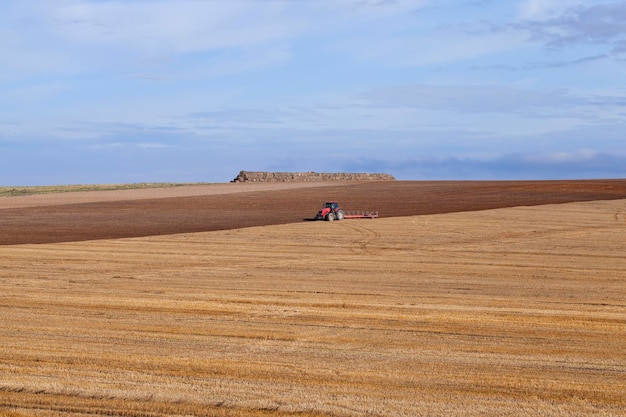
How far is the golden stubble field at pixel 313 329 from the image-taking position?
12430 millimetres

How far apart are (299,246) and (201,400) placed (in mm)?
23425

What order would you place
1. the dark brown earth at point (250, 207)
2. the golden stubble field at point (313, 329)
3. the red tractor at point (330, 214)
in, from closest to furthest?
the golden stubble field at point (313, 329) < the dark brown earth at point (250, 207) < the red tractor at point (330, 214)

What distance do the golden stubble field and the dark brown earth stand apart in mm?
7781

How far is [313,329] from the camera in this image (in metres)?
17.9

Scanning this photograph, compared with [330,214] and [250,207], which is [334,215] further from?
[250,207]

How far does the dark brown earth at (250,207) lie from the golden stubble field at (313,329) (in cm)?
778

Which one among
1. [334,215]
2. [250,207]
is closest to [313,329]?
[334,215]

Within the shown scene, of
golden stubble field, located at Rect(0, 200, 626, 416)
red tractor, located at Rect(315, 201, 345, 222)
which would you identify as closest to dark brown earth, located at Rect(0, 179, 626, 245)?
red tractor, located at Rect(315, 201, 345, 222)

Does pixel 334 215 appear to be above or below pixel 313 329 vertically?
above

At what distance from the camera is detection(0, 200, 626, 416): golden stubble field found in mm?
12430

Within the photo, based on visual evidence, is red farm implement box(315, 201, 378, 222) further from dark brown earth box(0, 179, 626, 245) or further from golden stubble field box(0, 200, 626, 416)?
golden stubble field box(0, 200, 626, 416)

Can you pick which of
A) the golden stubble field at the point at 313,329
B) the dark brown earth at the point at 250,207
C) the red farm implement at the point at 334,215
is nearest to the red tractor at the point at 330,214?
the red farm implement at the point at 334,215

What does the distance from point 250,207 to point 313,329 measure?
127 ft

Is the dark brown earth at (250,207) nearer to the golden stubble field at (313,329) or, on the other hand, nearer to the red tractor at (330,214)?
the red tractor at (330,214)
